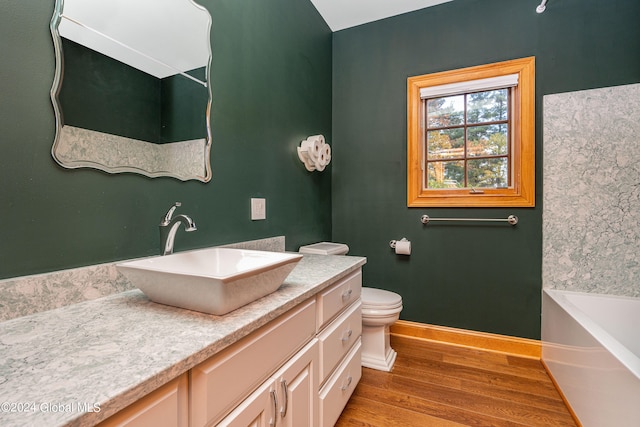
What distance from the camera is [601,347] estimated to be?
4.03ft

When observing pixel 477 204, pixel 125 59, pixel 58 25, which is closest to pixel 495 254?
pixel 477 204

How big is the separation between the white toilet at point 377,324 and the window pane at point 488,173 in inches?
42.9

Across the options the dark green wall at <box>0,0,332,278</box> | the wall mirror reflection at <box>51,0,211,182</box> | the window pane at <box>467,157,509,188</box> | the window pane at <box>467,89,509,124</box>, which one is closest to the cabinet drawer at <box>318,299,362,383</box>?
the dark green wall at <box>0,0,332,278</box>

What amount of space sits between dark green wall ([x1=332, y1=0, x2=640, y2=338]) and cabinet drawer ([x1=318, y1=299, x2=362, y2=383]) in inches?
40.0

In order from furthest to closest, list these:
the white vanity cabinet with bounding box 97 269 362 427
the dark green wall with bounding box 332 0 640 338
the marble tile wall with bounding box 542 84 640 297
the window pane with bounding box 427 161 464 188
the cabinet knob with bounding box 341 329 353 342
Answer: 1. the window pane with bounding box 427 161 464 188
2. the dark green wall with bounding box 332 0 640 338
3. the marble tile wall with bounding box 542 84 640 297
4. the cabinet knob with bounding box 341 329 353 342
5. the white vanity cabinet with bounding box 97 269 362 427

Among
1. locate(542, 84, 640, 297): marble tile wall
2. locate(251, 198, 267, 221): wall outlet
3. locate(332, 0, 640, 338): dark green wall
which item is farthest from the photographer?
locate(332, 0, 640, 338): dark green wall

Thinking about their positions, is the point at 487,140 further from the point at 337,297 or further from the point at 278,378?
the point at 278,378

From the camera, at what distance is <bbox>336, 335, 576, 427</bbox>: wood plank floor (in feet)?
4.71

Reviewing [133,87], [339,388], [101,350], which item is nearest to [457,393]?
[339,388]

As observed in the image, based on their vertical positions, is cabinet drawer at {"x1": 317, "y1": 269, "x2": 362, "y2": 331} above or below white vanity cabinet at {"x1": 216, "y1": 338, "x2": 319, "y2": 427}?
above

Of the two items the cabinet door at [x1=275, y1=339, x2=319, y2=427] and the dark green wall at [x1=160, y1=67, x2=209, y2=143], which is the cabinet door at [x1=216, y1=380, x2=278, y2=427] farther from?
the dark green wall at [x1=160, y1=67, x2=209, y2=143]

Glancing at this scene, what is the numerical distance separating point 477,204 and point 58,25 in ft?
7.82

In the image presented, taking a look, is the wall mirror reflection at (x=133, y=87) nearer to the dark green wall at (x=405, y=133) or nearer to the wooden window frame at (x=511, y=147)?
the dark green wall at (x=405, y=133)

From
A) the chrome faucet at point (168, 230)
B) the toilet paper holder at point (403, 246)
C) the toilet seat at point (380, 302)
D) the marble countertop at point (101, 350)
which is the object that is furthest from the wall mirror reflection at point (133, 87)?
the toilet paper holder at point (403, 246)
